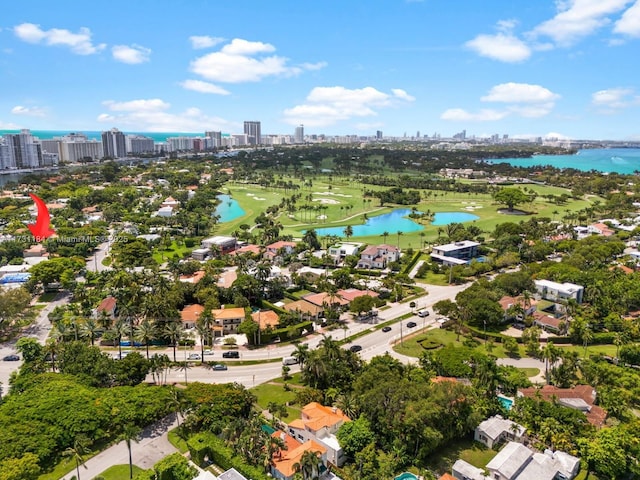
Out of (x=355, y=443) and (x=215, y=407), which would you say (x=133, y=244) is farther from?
(x=355, y=443)

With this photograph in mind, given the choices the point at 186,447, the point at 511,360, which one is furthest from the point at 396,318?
the point at 186,447

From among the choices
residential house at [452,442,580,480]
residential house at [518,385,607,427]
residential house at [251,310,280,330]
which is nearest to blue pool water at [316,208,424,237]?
residential house at [251,310,280,330]

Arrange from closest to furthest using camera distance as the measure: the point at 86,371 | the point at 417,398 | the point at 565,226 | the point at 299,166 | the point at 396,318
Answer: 1. the point at 417,398
2. the point at 86,371
3. the point at 396,318
4. the point at 565,226
5. the point at 299,166

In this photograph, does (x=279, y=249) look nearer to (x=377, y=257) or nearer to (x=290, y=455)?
(x=377, y=257)

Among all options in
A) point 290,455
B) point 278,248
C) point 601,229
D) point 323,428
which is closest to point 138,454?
point 290,455

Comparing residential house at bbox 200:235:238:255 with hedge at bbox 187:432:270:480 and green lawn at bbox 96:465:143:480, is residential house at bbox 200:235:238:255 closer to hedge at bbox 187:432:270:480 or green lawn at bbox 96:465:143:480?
hedge at bbox 187:432:270:480

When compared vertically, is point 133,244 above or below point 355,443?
above

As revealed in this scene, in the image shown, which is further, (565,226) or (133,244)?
(565,226)
